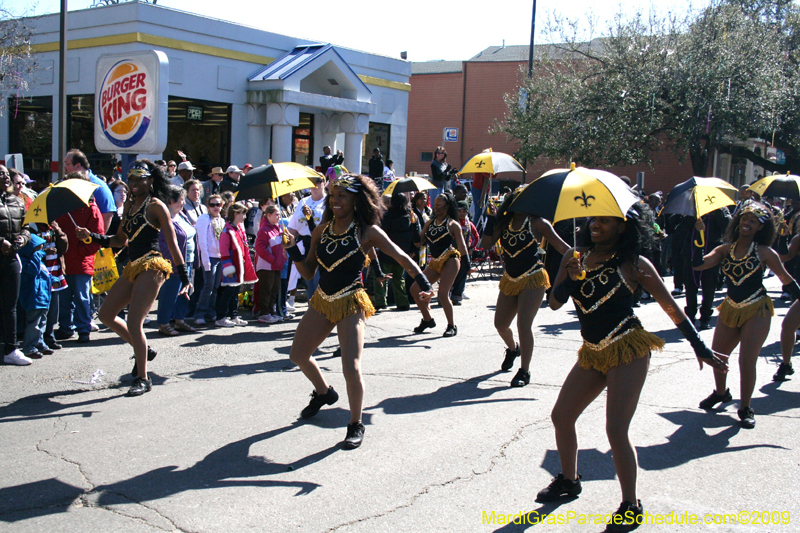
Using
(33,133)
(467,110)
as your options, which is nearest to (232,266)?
(33,133)

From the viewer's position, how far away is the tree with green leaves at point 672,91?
2317 cm

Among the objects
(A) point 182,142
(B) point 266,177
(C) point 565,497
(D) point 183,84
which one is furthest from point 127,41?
(C) point 565,497

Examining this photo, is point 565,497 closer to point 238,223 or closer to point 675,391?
point 675,391

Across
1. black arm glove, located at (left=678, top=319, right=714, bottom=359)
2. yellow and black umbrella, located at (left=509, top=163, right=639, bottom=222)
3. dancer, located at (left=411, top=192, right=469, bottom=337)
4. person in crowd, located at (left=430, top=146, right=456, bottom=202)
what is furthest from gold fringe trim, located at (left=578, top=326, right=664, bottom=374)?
person in crowd, located at (left=430, top=146, right=456, bottom=202)

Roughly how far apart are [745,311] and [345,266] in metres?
3.60

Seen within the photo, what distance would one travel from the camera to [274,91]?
19797mm

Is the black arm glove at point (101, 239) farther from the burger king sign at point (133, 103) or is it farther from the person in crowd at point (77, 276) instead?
the burger king sign at point (133, 103)

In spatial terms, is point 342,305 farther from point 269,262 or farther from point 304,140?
point 304,140

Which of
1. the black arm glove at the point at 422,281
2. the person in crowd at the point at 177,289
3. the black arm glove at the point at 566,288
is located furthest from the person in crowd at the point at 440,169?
the black arm glove at the point at 566,288

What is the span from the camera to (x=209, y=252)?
9.45 meters

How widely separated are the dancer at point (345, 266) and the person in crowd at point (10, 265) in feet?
10.9

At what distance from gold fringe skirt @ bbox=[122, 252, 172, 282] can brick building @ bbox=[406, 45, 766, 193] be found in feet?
107

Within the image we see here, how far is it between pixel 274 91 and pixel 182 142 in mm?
2975

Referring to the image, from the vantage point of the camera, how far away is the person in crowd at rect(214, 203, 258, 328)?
9.49 m
